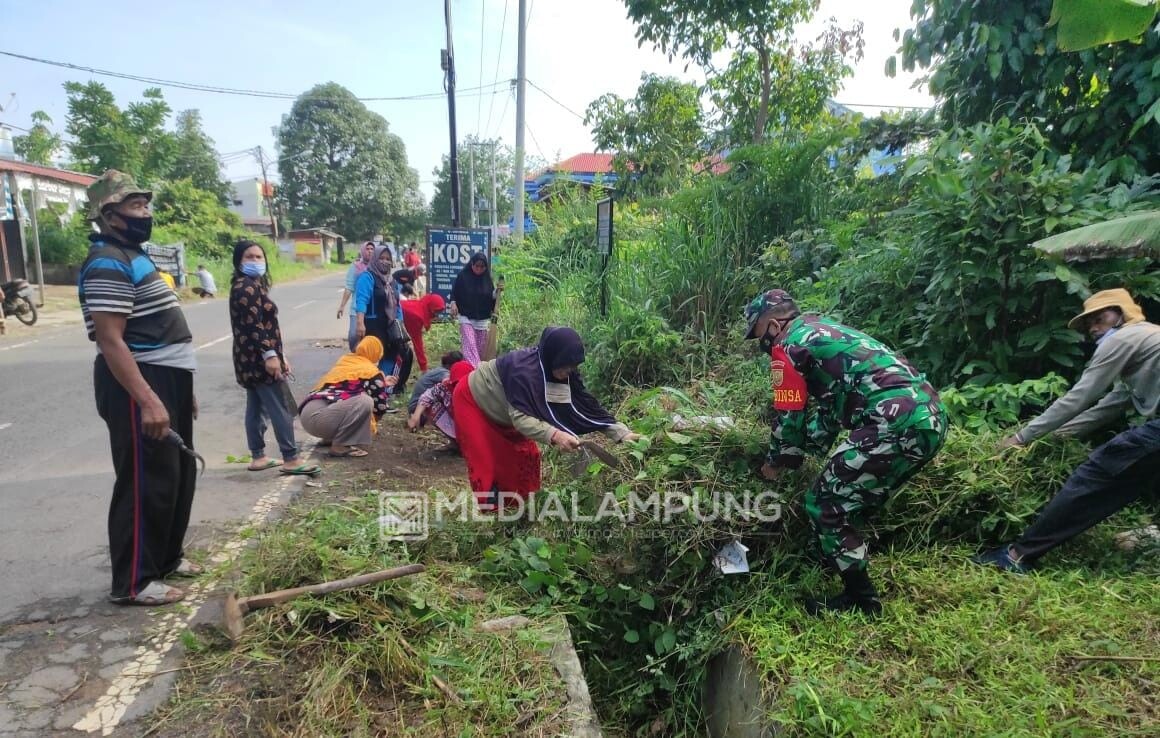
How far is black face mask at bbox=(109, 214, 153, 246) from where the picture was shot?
2.84 metres

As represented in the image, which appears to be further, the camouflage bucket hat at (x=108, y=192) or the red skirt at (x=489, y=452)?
the red skirt at (x=489, y=452)

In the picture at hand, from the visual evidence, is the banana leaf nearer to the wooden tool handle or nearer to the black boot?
the black boot

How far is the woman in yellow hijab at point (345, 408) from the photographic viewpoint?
5.20 metres

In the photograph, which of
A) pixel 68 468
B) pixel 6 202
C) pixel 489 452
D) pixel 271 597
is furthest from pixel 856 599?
pixel 6 202

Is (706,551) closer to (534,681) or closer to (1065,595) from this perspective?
(534,681)

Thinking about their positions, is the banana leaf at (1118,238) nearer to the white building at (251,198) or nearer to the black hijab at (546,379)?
the black hijab at (546,379)

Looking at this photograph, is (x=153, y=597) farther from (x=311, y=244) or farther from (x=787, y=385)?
(x=311, y=244)

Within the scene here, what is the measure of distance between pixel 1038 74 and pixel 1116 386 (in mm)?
2980

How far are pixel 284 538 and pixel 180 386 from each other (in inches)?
35.0

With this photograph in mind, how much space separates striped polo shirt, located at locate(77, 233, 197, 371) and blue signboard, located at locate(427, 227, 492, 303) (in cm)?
691

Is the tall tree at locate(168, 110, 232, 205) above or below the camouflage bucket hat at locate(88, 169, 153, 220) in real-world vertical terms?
above

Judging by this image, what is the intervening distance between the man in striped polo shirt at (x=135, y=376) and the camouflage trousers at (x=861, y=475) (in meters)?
2.93

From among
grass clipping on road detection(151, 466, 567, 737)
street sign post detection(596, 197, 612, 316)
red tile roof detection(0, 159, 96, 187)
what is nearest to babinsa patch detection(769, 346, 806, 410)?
grass clipping on road detection(151, 466, 567, 737)

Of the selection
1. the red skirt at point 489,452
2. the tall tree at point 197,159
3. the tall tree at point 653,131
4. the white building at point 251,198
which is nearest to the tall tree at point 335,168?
the tall tree at point 197,159
